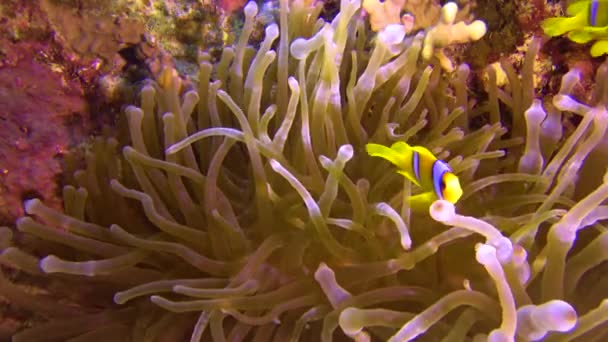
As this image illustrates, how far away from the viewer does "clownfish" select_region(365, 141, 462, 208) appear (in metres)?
1.14

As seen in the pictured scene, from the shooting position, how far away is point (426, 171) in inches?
47.5

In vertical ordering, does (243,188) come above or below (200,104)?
below

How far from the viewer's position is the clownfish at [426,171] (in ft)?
3.74

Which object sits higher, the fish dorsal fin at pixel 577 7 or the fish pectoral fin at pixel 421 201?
the fish dorsal fin at pixel 577 7

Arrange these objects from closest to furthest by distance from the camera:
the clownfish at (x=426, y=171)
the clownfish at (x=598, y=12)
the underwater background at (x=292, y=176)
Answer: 1. the clownfish at (x=426, y=171)
2. the underwater background at (x=292, y=176)
3. the clownfish at (x=598, y=12)

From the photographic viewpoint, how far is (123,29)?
1.71 m

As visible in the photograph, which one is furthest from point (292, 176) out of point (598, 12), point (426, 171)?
point (598, 12)

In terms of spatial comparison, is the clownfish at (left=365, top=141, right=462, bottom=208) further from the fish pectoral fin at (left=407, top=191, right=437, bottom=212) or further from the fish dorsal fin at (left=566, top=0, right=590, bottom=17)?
the fish dorsal fin at (left=566, top=0, right=590, bottom=17)

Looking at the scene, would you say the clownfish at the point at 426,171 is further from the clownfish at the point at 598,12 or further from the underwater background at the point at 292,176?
the clownfish at the point at 598,12

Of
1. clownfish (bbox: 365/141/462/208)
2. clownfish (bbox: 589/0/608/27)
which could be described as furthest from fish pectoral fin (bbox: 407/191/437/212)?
clownfish (bbox: 589/0/608/27)

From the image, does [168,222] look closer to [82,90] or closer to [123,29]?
[82,90]

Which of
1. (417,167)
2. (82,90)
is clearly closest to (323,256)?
(417,167)

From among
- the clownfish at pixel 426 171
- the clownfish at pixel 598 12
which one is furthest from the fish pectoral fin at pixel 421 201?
the clownfish at pixel 598 12

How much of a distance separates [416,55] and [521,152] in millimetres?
458
